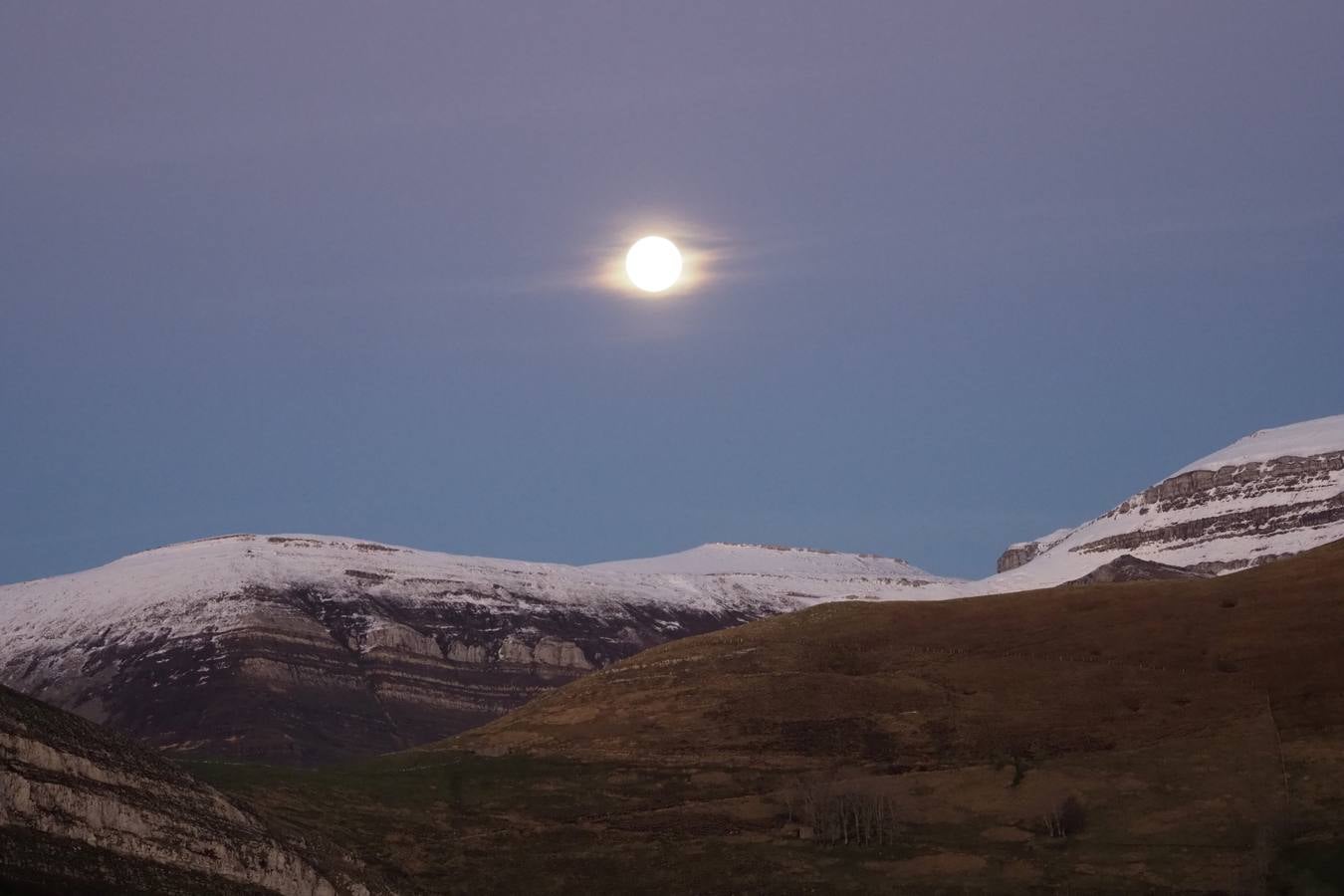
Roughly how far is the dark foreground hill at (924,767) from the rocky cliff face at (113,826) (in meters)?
8.50

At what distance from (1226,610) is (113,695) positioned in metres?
130

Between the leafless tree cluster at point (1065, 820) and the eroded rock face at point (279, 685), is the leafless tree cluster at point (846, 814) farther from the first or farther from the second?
the eroded rock face at point (279, 685)

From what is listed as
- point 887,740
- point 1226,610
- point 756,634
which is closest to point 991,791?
point 887,740

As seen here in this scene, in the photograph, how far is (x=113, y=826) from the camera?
1946 inches

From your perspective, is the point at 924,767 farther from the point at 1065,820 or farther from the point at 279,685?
the point at 279,685

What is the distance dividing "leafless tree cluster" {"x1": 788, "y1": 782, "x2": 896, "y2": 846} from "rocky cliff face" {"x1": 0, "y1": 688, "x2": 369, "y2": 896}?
81.7ft

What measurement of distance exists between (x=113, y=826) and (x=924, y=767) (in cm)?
4778

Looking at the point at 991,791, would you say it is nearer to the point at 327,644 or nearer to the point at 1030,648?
the point at 1030,648

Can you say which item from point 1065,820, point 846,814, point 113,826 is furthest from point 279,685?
point 113,826

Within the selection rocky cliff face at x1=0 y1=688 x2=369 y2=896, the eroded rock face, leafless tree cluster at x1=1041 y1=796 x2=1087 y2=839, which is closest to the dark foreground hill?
leafless tree cluster at x1=1041 y1=796 x2=1087 y2=839

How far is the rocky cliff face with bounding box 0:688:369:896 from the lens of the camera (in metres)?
45.1

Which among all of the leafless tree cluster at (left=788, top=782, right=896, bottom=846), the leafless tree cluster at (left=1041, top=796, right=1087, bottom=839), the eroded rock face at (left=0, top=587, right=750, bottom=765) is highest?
the eroded rock face at (left=0, top=587, right=750, bottom=765)

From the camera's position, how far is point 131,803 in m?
51.4

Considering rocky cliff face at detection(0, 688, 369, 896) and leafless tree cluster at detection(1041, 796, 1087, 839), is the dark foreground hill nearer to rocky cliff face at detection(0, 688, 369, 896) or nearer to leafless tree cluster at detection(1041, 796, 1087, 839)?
leafless tree cluster at detection(1041, 796, 1087, 839)
